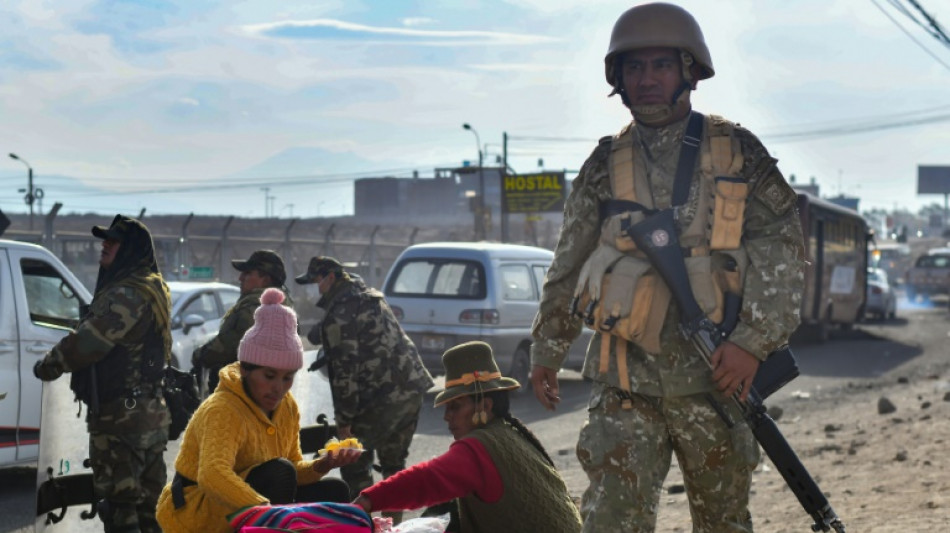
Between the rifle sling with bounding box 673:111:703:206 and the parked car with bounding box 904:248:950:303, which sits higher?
the rifle sling with bounding box 673:111:703:206

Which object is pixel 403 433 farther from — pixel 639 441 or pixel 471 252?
pixel 471 252

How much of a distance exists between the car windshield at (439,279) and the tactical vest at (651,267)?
9.57 meters

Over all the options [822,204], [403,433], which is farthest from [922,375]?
[403,433]

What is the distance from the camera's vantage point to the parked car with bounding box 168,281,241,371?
12529 millimetres

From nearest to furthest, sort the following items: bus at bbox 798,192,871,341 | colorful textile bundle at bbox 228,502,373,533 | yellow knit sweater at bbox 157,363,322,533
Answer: colorful textile bundle at bbox 228,502,373,533 < yellow knit sweater at bbox 157,363,322,533 < bus at bbox 798,192,871,341

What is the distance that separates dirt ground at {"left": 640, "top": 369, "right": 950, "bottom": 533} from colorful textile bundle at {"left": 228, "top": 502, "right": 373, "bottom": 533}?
11.7ft

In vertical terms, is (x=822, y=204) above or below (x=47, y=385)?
above

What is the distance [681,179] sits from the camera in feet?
12.1

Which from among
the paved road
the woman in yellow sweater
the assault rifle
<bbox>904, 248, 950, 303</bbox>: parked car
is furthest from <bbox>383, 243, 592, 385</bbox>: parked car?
<bbox>904, 248, 950, 303</bbox>: parked car

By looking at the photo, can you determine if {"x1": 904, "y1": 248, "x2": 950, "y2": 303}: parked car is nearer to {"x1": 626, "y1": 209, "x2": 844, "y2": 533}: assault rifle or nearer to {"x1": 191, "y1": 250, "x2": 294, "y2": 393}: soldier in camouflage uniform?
{"x1": 191, "y1": 250, "x2": 294, "y2": 393}: soldier in camouflage uniform

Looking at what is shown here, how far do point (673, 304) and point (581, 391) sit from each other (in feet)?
38.3

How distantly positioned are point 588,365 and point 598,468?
332 mm

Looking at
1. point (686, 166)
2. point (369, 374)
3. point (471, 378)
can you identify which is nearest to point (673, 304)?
point (686, 166)

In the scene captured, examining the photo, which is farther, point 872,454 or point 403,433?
point 872,454
